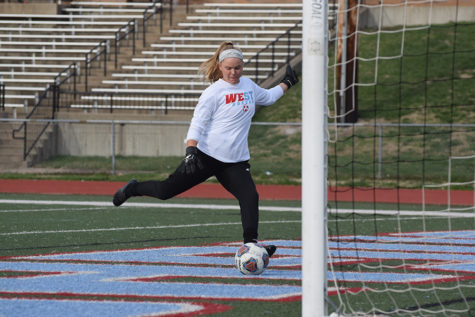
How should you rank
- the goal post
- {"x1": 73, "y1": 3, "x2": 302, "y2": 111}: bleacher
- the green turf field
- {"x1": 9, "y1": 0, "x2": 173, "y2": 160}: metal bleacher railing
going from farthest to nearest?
1. {"x1": 73, "y1": 3, "x2": 302, "y2": 111}: bleacher
2. {"x1": 9, "y1": 0, "x2": 173, "y2": 160}: metal bleacher railing
3. the green turf field
4. the goal post

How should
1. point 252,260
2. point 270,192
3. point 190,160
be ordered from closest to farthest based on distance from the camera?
point 252,260 < point 190,160 < point 270,192

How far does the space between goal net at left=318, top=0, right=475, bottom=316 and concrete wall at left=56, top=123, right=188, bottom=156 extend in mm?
4179

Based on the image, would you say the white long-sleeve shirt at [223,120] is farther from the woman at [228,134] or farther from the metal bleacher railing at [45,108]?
the metal bleacher railing at [45,108]

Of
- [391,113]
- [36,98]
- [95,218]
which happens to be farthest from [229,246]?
[36,98]

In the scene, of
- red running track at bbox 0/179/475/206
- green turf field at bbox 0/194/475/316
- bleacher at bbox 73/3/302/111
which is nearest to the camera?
green turf field at bbox 0/194/475/316

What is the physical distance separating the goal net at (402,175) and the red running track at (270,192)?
0.08 metres

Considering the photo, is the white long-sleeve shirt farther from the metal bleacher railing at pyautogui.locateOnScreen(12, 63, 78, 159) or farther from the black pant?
the metal bleacher railing at pyautogui.locateOnScreen(12, 63, 78, 159)

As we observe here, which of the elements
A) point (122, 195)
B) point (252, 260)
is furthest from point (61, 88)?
point (252, 260)

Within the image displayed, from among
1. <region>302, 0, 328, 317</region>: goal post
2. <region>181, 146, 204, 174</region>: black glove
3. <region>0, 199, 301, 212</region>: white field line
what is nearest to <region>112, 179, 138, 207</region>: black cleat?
<region>181, 146, 204, 174</region>: black glove

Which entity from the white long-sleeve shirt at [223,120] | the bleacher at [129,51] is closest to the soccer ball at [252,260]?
the white long-sleeve shirt at [223,120]

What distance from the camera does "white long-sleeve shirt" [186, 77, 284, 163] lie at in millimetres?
7680

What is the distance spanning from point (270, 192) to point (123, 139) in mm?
6585

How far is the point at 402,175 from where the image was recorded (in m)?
21.1

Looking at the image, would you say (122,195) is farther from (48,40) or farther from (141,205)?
(48,40)
